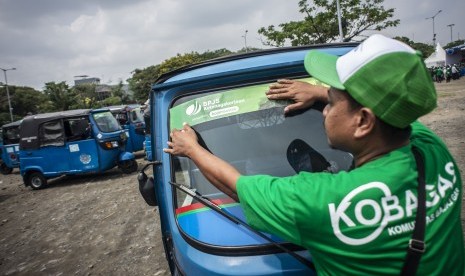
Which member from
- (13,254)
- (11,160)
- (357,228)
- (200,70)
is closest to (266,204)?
(357,228)

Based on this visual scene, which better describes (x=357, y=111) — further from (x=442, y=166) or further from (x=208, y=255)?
(x=208, y=255)

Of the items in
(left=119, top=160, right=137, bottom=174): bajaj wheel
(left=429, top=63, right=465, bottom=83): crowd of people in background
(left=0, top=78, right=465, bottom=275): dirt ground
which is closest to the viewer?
Result: (left=0, top=78, right=465, bottom=275): dirt ground

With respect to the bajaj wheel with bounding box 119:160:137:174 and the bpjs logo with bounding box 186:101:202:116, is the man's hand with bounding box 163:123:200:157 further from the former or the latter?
the bajaj wheel with bounding box 119:160:137:174

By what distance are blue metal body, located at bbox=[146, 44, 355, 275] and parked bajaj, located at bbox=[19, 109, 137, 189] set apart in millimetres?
7680

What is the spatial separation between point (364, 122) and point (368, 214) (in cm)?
31

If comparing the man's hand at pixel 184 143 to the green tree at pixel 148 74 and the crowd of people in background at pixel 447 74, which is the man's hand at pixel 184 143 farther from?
the green tree at pixel 148 74

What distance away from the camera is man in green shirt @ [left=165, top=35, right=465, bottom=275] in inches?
38.7

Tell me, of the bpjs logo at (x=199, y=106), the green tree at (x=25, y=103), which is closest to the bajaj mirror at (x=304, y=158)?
the bpjs logo at (x=199, y=106)

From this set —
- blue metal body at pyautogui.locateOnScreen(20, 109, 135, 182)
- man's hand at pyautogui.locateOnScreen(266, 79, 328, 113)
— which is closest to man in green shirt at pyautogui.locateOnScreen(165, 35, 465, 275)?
man's hand at pyautogui.locateOnScreen(266, 79, 328, 113)

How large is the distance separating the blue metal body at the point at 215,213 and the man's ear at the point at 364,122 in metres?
0.64

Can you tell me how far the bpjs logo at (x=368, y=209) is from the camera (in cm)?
99

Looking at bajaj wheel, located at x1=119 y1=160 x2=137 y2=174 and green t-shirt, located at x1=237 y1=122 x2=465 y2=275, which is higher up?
green t-shirt, located at x1=237 y1=122 x2=465 y2=275

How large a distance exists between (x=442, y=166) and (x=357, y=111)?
1.23ft

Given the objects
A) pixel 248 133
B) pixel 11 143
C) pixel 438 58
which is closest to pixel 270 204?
pixel 248 133
